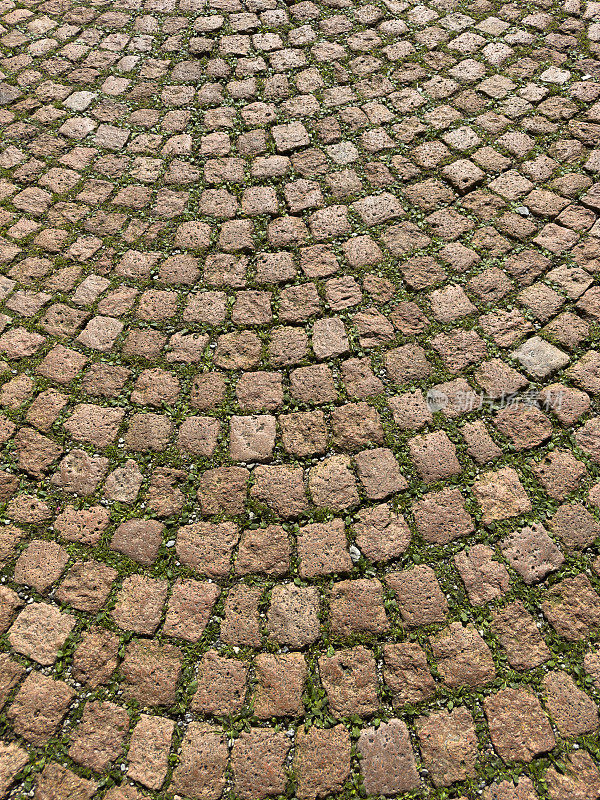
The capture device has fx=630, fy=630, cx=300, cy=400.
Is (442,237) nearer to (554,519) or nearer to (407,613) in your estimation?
(554,519)

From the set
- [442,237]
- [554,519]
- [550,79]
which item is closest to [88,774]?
[554,519]

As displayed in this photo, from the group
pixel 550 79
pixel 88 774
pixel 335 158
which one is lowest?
pixel 88 774

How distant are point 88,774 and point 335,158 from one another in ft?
12.9

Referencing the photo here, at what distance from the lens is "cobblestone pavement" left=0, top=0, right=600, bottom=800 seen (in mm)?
2650

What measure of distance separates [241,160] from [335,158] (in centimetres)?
68

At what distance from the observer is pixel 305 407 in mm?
3484

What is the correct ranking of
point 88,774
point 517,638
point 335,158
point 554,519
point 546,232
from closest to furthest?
point 88,774, point 517,638, point 554,519, point 546,232, point 335,158

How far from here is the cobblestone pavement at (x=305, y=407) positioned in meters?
2.65

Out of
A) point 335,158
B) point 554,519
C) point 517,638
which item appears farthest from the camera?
point 335,158

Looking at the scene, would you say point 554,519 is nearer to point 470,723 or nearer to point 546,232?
point 470,723

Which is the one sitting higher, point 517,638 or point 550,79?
point 550,79

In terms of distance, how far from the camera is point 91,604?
294 centimetres

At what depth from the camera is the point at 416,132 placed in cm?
455

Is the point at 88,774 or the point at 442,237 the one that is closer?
the point at 88,774
